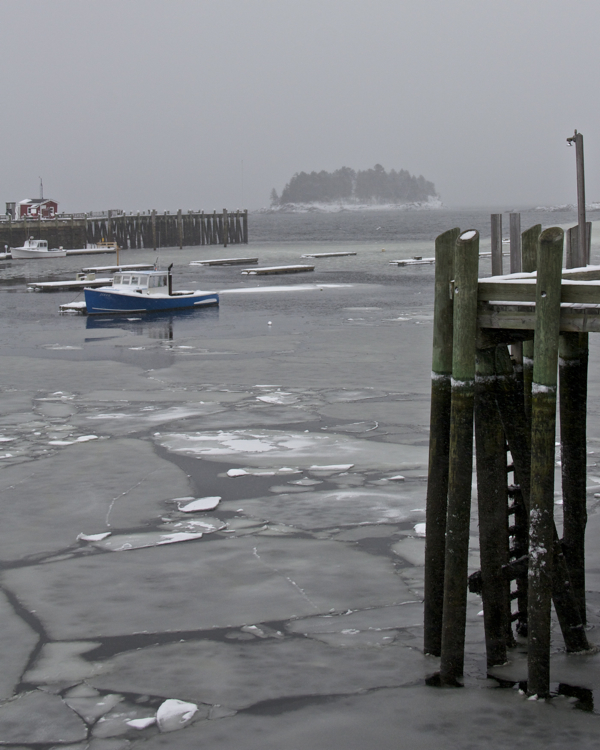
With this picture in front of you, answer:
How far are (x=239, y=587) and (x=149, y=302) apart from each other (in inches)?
1167

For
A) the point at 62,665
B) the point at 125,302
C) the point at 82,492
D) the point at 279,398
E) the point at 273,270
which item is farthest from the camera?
the point at 273,270

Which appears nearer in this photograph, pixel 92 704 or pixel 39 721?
pixel 39 721

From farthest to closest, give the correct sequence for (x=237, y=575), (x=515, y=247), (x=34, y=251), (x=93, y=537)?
1. (x=34, y=251)
2. (x=93, y=537)
3. (x=237, y=575)
4. (x=515, y=247)

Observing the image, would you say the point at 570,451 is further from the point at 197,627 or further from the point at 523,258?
the point at 197,627

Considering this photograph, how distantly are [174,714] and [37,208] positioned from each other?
353 feet

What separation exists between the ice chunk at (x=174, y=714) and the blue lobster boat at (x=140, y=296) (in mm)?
31084

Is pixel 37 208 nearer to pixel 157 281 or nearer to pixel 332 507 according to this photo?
pixel 157 281

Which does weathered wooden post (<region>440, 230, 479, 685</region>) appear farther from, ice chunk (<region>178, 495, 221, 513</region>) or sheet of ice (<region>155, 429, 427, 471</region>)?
sheet of ice (<region>155, 429, 427, 471</region>)

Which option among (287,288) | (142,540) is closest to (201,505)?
(142,540)

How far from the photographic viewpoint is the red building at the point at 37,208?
4190 inches

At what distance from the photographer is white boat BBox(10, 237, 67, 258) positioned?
8575cm

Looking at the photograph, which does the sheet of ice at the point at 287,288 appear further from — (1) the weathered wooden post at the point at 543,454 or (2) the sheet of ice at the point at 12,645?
(1) the weathered wooden post at the point at 543,454

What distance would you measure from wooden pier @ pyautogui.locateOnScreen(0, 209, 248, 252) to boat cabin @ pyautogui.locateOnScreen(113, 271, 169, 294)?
58114mm

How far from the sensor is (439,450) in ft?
21.3
